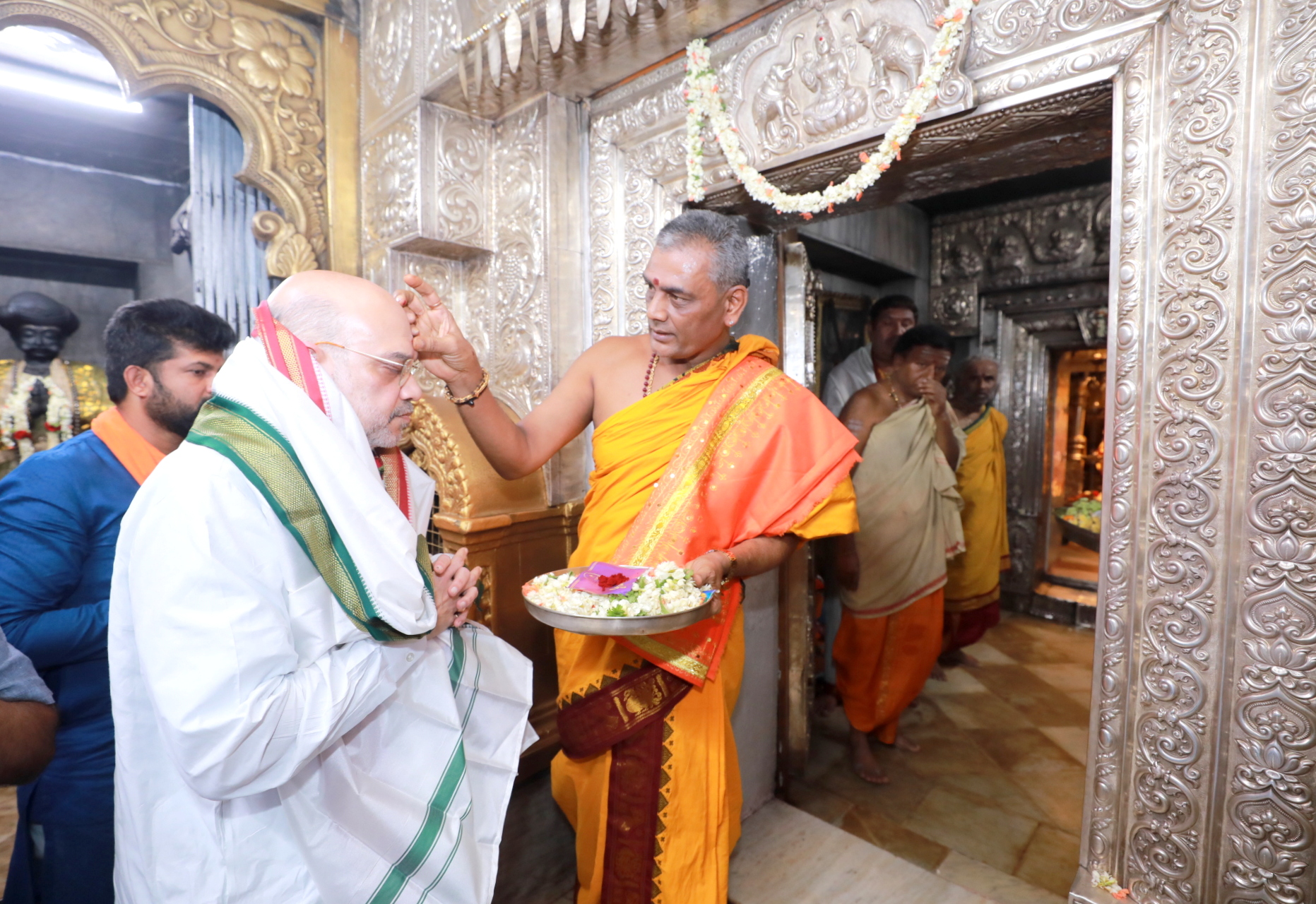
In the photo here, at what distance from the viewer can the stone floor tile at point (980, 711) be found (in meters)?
3.86

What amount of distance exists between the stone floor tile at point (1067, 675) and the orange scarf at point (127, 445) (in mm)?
5157

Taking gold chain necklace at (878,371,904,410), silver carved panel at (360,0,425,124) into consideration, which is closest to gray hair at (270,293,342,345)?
silver carved panel at (360,0,425,124)

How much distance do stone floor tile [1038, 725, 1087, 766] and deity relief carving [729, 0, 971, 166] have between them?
3385 mm

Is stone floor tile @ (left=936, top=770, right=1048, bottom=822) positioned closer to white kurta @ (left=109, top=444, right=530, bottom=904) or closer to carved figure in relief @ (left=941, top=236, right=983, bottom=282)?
white kurta @ (left=109, top=444, right=530, bottom=904)

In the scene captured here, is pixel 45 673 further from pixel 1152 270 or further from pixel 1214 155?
pixel 1214 155

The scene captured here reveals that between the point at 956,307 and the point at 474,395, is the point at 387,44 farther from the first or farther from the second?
the point at 956,307

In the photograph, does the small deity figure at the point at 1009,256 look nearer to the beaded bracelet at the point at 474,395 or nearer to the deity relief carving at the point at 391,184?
the deity relief carving at the point at 391,184

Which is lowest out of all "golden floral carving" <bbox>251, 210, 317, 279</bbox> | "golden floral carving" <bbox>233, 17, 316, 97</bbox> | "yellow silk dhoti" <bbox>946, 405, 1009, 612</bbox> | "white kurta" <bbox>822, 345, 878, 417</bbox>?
"yellow silk dhoti" <bbox>946, 405, 1009, 612</bbox>

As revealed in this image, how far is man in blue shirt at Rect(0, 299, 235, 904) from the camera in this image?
1586 mm

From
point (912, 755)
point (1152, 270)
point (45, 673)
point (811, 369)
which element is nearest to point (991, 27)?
point (1152, 270)

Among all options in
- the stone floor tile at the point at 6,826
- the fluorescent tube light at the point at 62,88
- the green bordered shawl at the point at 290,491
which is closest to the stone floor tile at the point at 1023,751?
the green bordered shawl at the point at 290,491

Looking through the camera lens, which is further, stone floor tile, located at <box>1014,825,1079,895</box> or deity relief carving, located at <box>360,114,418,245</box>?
deity relief carving, located at <box>360,114,418,245</box>

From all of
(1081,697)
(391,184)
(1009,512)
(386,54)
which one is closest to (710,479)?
(391,184)

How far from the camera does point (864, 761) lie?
328cm
